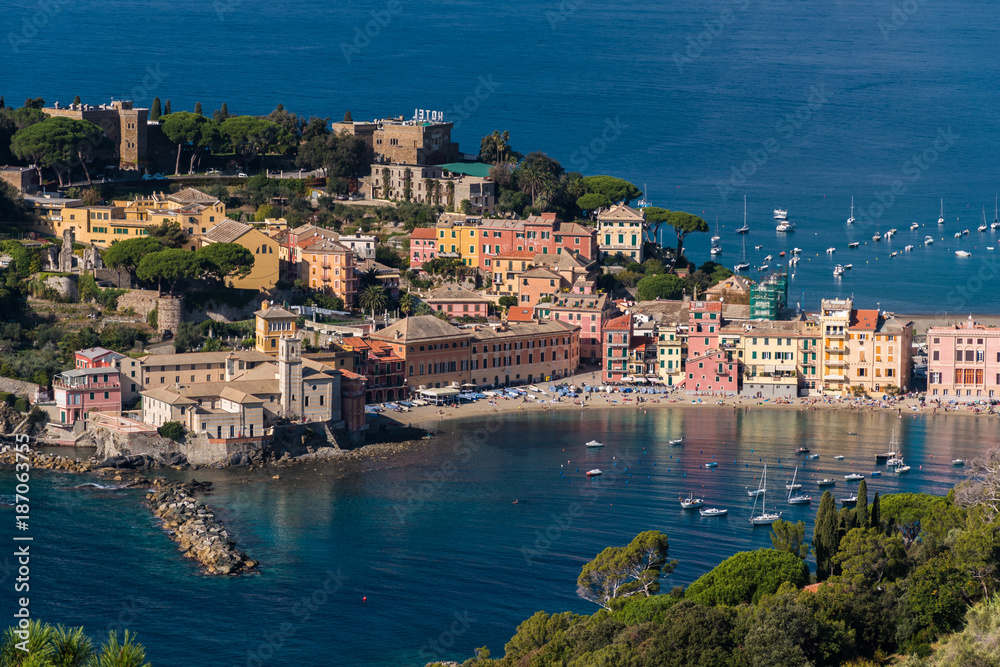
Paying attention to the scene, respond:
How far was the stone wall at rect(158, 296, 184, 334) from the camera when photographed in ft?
275

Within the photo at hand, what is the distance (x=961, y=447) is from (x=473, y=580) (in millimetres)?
27438

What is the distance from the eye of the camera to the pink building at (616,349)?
87.5 metres

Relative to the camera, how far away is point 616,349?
87.8 m

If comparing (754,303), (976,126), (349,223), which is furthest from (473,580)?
(976,126)

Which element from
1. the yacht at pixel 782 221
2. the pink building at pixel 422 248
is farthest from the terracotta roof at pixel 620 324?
the yacht at pixel 782 221

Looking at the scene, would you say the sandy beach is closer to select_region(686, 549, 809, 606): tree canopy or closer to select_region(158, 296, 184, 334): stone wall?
select_region(158, 296, 184, 334): stone wall

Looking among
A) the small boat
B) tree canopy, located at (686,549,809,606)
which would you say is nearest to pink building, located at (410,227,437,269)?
the small boat

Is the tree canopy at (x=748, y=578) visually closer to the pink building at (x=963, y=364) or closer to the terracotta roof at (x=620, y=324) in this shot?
the pink building at (x=963, y=364)

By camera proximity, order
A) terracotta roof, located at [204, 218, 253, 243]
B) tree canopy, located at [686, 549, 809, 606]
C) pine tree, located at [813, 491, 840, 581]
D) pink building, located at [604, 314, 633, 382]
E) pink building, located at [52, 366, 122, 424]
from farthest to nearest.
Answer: terracotta roof, located at [204, 218, 253, 243]
pink building, located at [604, 314, 633, 382]
pink building, located at [52, 366, 122, 424]
pine tree, located at [813, 491, 840, 581]
tree canopy, located at [686, 549, 809, 606]

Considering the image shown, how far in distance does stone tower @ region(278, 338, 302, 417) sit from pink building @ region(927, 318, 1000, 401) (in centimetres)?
3061

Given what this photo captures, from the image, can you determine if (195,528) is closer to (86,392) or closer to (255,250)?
(86,392)

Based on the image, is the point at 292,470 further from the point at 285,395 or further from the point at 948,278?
the point at 948,278

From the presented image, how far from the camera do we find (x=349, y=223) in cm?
10088

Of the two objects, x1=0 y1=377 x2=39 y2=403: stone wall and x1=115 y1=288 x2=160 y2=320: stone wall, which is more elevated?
x1=115 y1=288 x2=160 y2=320: stone wall
